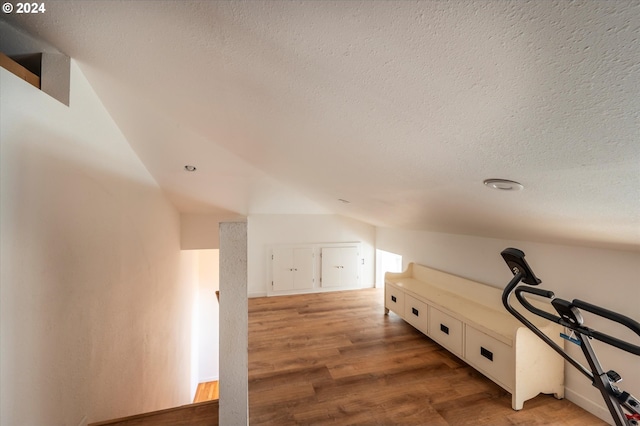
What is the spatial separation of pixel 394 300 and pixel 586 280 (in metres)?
1.99

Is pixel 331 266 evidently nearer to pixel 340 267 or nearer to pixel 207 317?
pixel 340 267

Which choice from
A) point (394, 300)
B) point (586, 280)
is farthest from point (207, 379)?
point (586, 280)

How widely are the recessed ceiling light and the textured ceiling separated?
6 centimetres

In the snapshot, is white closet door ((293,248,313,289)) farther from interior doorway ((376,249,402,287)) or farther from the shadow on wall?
the shadow on wall

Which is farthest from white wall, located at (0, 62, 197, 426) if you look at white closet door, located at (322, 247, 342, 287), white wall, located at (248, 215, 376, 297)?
white closet door, located at (322, 247, 342, 287)

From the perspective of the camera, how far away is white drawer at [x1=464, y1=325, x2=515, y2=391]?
197 cm

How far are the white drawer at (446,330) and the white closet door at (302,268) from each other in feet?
7.86

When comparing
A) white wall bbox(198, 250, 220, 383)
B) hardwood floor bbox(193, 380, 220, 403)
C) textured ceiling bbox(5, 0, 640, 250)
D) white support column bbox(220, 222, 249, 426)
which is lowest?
hardwood floor bbox(193, 380, 220, 403)

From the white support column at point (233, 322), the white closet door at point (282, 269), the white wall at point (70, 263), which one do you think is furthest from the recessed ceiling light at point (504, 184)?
the white closet door at point (282, 269)

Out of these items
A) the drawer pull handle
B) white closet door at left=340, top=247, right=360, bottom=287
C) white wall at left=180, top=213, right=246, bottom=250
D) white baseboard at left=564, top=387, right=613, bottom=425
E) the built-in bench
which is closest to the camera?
white baseboard at left=564, top=387, right=613, bottom=425

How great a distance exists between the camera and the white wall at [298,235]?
4.52 m

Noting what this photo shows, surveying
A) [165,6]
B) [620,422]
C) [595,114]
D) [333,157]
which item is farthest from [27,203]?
[620,422]

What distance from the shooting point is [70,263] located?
1.40m

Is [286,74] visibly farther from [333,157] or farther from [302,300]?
[302,300]
